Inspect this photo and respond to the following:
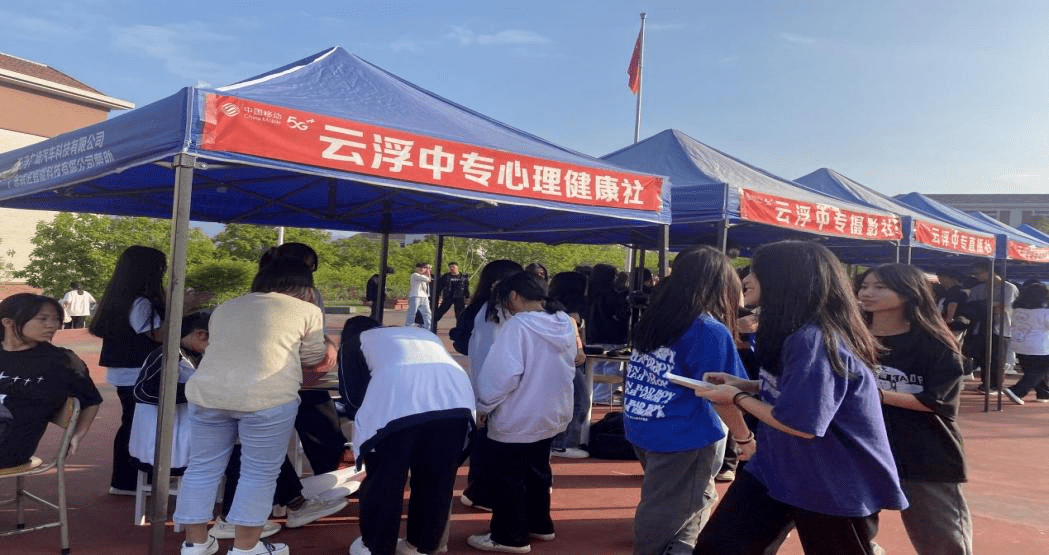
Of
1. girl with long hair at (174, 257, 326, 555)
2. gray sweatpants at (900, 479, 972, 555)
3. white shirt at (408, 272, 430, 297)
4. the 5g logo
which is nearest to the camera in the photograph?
gray sweatpants at (900, 479, 972, 555)

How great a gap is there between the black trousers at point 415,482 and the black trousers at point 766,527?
134 cm

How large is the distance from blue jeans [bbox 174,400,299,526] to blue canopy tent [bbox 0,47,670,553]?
16 centimetres

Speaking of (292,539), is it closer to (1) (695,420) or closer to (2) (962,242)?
(1) (695,420)

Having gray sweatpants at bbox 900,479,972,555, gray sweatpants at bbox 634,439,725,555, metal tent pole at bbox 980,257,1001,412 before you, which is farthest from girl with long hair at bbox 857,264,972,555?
metal tent pole at bbox 980,257,1001,412

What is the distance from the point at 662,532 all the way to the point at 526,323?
141 centimetres

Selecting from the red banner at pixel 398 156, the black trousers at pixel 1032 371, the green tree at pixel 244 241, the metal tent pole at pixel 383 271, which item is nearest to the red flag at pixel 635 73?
the green tree at pixel 244 241

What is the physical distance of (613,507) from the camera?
504 centimetres

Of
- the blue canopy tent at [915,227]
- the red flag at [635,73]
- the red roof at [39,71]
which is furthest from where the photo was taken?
the red roof at [39,71]

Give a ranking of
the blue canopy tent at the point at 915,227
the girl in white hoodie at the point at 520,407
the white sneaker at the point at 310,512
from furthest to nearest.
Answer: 1. the blue canopy tent at the point at 915,227
2. the white sneaker at the point at 310,512
3. the girl in white hoodie at the point at 520,407

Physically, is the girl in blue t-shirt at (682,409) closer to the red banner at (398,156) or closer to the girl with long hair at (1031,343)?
the red banner at (398,156)

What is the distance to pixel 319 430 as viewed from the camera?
4402 mm

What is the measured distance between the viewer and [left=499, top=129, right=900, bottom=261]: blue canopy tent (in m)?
6.38

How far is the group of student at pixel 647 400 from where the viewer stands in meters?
2.39

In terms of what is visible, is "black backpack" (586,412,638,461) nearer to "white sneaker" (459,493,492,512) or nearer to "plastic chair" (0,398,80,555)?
"white sneaker" (459,493,492,512)
